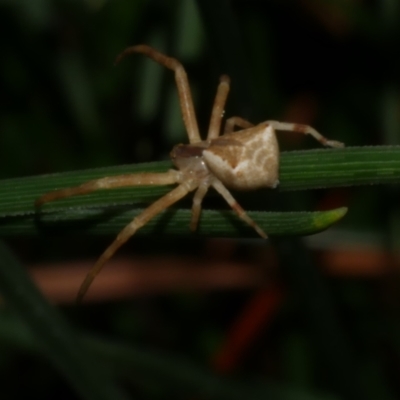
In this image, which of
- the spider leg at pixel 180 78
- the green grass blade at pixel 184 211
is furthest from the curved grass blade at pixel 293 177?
the spider leg at pixel 180 78

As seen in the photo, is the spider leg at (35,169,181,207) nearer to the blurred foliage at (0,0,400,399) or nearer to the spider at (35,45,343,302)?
the spider at (35,45,343,302)

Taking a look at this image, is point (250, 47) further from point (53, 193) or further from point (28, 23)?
point (53, 193)

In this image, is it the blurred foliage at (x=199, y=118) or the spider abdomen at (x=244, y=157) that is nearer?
the spider abdomen at (x=244, y=157)

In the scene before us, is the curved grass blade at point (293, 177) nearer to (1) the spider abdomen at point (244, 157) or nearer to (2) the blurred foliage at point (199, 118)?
(1) the spider abdomen at point (244, 157)

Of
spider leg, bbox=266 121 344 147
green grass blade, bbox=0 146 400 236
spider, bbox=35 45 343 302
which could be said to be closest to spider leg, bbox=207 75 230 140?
spider, bbox=35 45 343 302

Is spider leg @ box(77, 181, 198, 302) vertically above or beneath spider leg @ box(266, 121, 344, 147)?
beneath

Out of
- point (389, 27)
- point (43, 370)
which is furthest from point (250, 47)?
point (43, 370)

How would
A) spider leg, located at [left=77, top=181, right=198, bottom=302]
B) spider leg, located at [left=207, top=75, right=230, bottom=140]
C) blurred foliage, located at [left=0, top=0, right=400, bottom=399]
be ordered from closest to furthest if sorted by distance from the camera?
spider leg, located at [left=77, top=181, right=198, bottom=302] → spider leg, located at [left=207, top=75, right=230, bottom=140] → blurred foliage, located at [left=0, top=0, right=400, bottom=399]
